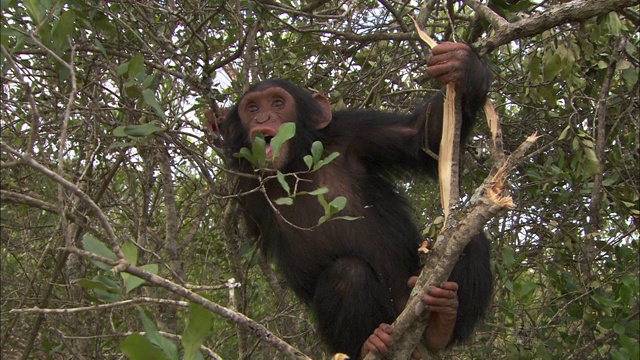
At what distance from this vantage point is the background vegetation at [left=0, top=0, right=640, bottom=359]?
14.5ft

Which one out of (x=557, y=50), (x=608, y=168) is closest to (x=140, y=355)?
(x=557, y=50)

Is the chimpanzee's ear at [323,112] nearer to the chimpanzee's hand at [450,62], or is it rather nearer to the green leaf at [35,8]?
the chimpanzee's hand at [450,62]

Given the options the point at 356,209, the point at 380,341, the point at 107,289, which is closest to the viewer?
the point at 107,289

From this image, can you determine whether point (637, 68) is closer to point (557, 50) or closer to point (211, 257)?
point (557, 50)

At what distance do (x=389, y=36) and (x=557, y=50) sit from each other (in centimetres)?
124

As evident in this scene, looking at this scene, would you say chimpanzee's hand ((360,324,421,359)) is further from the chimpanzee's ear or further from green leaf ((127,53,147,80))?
green leaf ((127,53,147,80))

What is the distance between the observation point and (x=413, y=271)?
17.3 feet

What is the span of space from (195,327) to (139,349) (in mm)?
194

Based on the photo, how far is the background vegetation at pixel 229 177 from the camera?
441 centimetres

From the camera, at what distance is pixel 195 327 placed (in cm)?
222

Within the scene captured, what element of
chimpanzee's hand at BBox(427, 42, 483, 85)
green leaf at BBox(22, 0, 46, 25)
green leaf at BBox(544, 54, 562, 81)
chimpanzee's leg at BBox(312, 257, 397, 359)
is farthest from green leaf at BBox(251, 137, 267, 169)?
green leaf at BBox(544, 54, 562, 81)

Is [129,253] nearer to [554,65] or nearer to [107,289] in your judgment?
[107,289]

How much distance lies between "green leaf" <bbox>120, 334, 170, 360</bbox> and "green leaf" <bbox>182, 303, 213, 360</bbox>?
87mm

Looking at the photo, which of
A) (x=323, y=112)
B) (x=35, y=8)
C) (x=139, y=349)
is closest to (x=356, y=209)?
(x=323, y=112)
